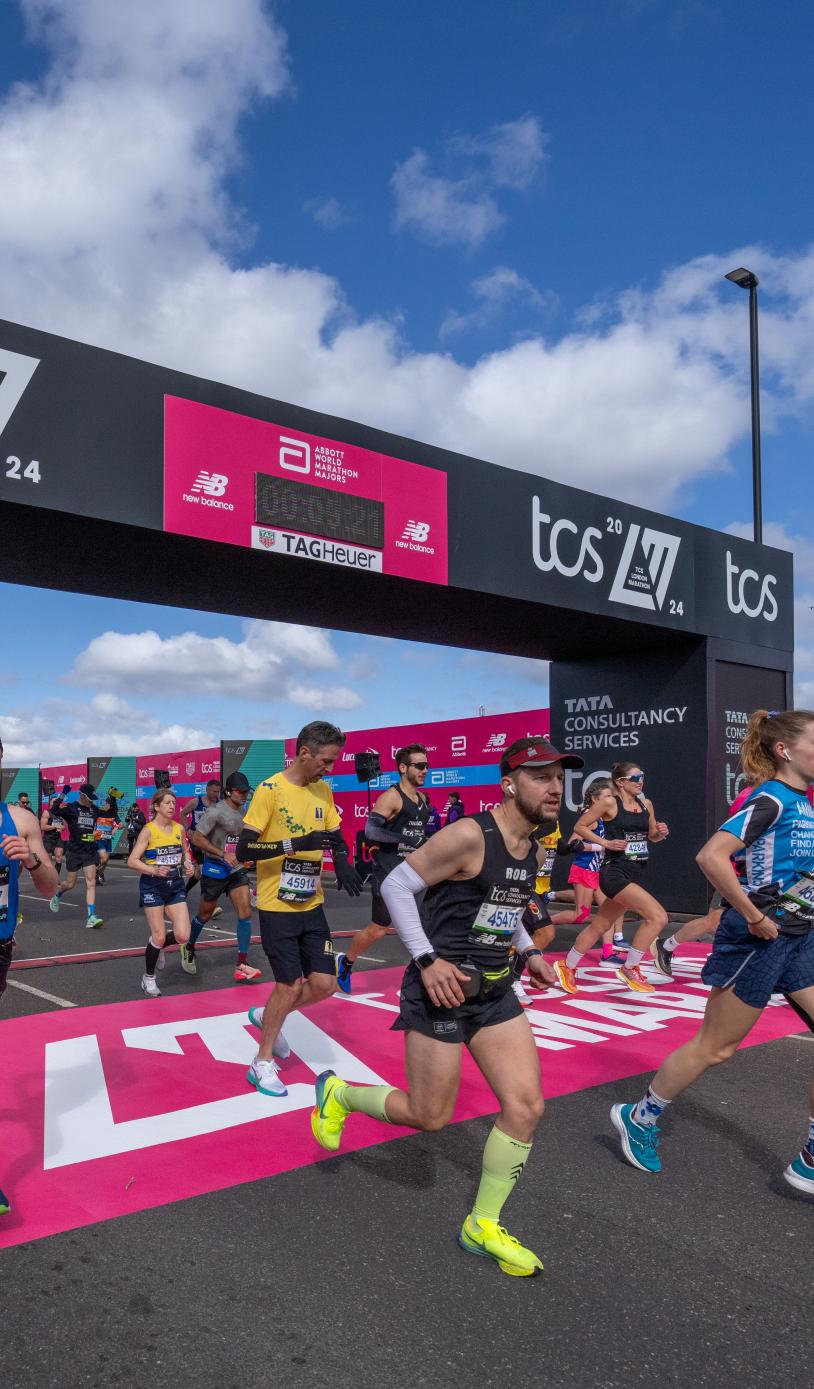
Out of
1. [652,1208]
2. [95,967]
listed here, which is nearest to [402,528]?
[95,967]

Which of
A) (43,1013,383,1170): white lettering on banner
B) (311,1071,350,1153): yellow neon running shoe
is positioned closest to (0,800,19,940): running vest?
(43,1013,383,1170): white lettering on banner

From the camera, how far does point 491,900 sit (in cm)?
343

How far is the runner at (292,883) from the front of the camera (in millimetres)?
5250

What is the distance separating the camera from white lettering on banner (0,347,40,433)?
8.73 m

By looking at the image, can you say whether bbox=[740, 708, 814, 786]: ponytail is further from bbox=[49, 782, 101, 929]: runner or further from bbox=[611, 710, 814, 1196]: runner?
bbox=[49, 782, 101, 929]: runner

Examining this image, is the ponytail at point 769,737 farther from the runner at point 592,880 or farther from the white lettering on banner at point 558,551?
the white lettering on banner at point 558,551

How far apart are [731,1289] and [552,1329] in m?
0.69

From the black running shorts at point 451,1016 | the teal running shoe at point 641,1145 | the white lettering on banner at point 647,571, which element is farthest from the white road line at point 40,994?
the white lettering on banner at point 647,571

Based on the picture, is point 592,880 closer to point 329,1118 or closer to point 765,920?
point 765,920

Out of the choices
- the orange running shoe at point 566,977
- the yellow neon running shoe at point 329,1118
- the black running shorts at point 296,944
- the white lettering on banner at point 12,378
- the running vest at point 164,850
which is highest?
the white lettering on banner at point 12,378

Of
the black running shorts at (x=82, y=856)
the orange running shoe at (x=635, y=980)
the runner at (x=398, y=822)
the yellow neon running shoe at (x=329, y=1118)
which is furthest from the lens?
the black running shorts at (x=82, y=856)

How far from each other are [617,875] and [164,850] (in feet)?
12.7

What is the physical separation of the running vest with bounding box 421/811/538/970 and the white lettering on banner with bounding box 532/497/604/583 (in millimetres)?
9474

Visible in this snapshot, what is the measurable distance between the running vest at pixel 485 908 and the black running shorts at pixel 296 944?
1946 mm
